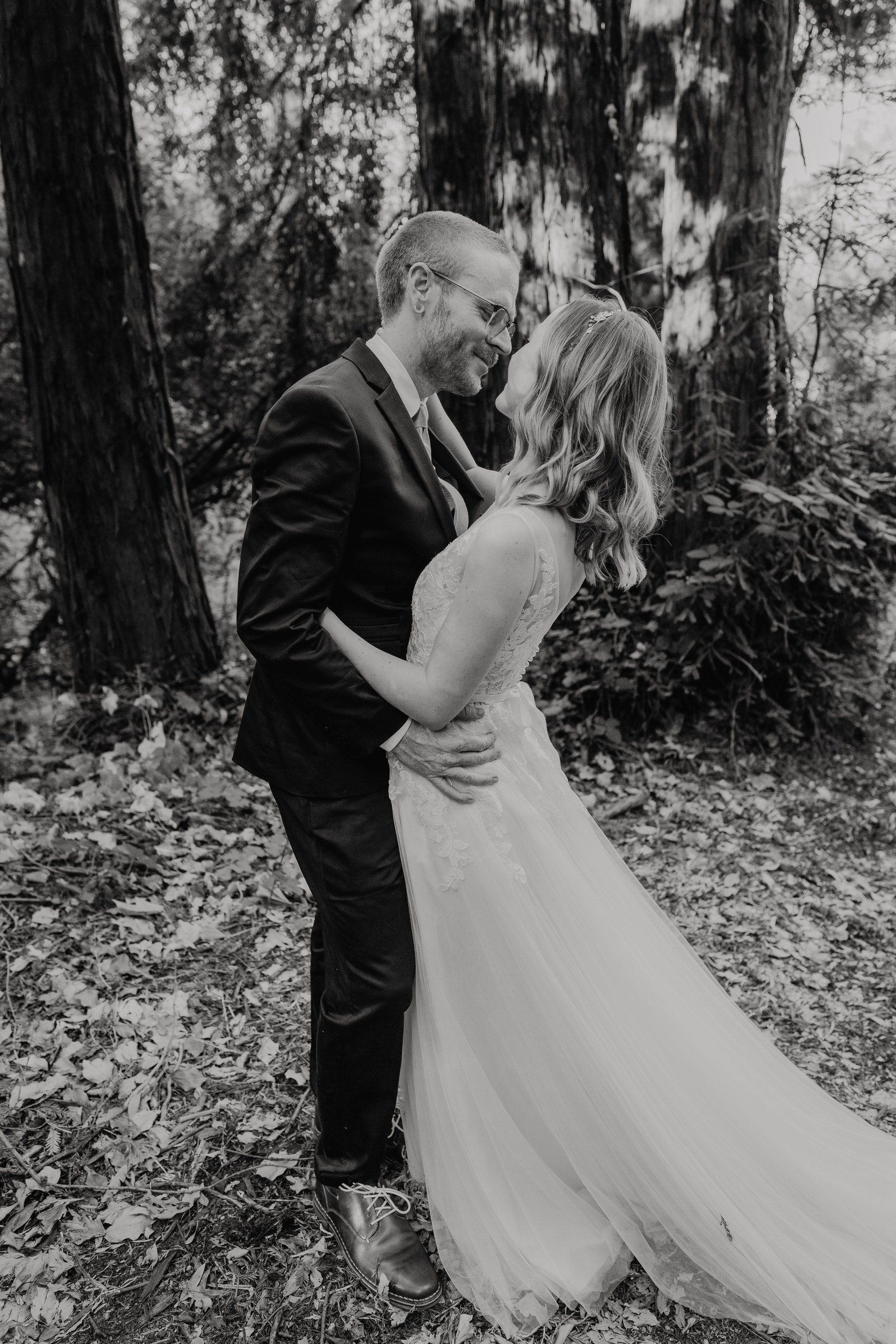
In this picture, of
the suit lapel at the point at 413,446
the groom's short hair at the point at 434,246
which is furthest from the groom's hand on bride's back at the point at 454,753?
the groom's short hair at the point at 434,246

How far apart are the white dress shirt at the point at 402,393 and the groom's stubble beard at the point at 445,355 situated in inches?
2.0

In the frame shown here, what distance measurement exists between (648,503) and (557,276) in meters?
3.96

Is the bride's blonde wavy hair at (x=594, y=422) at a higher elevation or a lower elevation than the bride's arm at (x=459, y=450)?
higher

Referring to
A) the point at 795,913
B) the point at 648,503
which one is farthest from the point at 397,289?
the point at 795,913

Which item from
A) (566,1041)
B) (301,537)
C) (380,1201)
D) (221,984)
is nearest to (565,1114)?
(566,1041)

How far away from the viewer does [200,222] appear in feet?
31.3

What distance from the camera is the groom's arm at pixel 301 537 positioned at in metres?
2.09

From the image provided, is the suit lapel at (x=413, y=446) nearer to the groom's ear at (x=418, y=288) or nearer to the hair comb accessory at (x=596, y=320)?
the groom's ear at (x=418, y=288)

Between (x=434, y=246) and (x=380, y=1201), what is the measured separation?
7.47 ft

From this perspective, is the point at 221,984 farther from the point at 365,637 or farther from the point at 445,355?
the point at 445,355

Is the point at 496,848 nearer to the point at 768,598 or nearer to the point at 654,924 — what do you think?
the point at 654,924

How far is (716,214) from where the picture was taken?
548cm

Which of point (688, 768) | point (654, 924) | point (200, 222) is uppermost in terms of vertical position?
point (200, 222)

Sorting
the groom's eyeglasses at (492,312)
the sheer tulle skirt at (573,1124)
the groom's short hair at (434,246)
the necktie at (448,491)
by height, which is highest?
the groom's short hair at (434,246)
